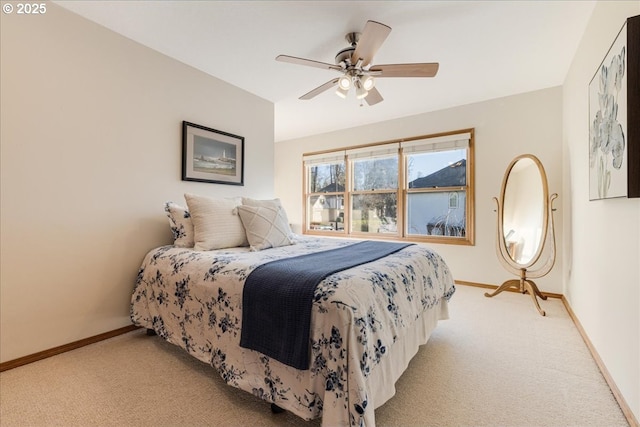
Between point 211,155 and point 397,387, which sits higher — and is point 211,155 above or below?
above

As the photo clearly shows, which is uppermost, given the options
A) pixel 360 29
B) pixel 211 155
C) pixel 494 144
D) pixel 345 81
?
pixel 360 29

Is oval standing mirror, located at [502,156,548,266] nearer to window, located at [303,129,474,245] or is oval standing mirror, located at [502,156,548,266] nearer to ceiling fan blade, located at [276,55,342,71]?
window, located at [303,129,474,245]

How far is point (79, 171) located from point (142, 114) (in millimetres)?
711

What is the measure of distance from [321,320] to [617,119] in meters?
1.86

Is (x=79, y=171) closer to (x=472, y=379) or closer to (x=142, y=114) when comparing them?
(x=142, y=114)

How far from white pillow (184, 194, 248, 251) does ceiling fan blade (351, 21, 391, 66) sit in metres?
1.59

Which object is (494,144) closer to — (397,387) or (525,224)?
(525,224)

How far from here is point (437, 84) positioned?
319 cm

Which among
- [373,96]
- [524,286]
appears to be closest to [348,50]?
[373,96]

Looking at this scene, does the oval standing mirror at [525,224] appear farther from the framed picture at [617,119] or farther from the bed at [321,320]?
the bed at [321,320]

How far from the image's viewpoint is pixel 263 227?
7.80 ft

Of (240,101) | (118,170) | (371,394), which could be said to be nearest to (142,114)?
(118,170)

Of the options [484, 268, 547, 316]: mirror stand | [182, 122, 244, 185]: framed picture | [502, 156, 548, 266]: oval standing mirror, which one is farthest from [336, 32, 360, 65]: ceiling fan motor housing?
[484, 268, 547, 316]: mirror stand

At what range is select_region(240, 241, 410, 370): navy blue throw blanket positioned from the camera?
1.23 m
